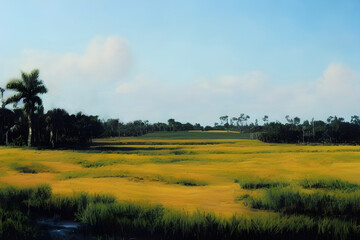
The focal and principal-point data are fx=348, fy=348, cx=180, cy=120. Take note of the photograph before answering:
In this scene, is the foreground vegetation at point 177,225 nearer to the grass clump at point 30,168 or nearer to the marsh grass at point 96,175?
the marsh grass at point 96,175

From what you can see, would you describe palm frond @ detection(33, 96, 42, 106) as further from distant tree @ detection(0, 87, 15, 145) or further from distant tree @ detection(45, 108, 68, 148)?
distant tree @ detection(0, 87, 15, 145)

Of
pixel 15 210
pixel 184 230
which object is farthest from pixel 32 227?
pixel 184 230

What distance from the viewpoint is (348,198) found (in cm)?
858

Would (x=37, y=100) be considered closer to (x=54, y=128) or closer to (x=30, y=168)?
(x=54, y=128)

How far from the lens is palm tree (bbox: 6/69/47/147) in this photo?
41.0m

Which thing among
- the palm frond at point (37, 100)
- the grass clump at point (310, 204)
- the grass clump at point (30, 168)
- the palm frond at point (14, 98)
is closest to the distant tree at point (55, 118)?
the palm frond at point (37, 100)

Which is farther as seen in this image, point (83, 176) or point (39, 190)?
point (83, 176)

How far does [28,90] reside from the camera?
136 ft

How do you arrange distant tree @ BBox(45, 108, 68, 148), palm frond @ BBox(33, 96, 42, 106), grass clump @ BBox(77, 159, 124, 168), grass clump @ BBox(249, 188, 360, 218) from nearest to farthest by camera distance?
1. grass clump @ BBox(249, 188, 360, 218)
2. grass clump @ BBox(77, 159, 124, 168)
3. palm frond @ BBox(33, 96, 42, 106)
4. distant tree @ BBox(45, 108, 68, 148)

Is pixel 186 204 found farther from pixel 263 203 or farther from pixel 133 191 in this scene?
pixel 133 191

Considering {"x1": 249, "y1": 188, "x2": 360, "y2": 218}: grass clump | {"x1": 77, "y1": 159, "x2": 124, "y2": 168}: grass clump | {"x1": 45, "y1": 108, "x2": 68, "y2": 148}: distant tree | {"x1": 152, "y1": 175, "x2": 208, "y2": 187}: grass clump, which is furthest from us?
{"x1": 45, "y1": 108, "x2": 68, "y2": 148}: distant tree

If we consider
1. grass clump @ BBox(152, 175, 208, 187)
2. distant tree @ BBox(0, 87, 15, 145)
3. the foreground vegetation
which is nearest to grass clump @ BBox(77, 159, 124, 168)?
grass clump @ BBox(152, 175, 208, 187)

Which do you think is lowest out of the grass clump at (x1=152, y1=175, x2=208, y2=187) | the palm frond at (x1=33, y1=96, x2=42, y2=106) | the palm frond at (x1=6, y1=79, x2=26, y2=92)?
the grass clump at (x1=152, y1=175, x2=208, y2=187)

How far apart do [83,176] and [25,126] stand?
4793cm
